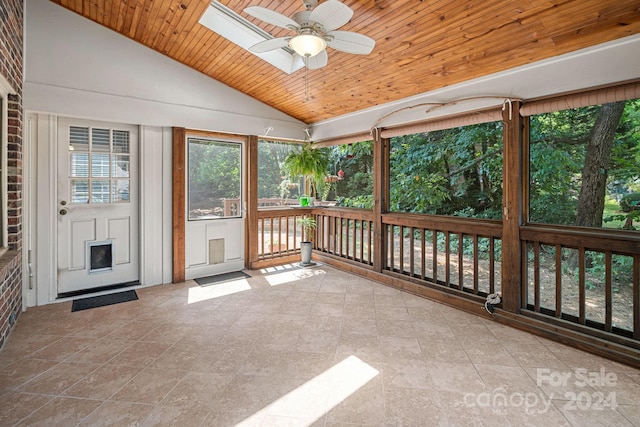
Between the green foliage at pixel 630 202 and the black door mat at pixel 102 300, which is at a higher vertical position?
the green foliage at pixel 630 202

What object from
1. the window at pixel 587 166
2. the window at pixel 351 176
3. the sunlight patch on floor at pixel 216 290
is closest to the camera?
the window at pixel 587 166

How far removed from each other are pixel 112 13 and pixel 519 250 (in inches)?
187

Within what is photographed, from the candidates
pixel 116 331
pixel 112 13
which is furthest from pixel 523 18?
pixel 116 331

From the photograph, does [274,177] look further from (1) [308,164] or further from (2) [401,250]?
(2) [401,250]

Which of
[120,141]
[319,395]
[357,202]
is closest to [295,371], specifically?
[319,395]

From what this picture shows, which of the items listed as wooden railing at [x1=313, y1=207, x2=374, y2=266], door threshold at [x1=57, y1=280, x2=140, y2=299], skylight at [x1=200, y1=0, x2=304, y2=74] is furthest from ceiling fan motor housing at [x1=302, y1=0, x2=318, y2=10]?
door threshold at [x1=57, y1=280, x2=140, y2=299]

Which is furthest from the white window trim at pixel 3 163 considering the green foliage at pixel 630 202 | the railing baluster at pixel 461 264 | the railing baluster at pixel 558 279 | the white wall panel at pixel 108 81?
the green foliage at pixel 630 202

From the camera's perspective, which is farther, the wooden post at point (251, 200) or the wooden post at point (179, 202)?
the wooden post at point (251, 200)

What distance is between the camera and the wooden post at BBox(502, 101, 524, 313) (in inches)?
115

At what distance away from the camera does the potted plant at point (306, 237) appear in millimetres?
5211

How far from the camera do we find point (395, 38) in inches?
113

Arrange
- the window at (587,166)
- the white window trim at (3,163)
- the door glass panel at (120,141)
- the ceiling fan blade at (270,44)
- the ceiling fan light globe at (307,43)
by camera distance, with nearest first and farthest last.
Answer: the ceiling fan light globe at (307,43), the ceiling fan blade at (270,44), the window at (587,166), the white window trim at (3,163), the door glass panel at (120,141)

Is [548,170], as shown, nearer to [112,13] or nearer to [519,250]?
[519,250]

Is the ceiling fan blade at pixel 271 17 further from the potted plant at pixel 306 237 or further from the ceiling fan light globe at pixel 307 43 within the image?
the potted plant at pixel 306 237
